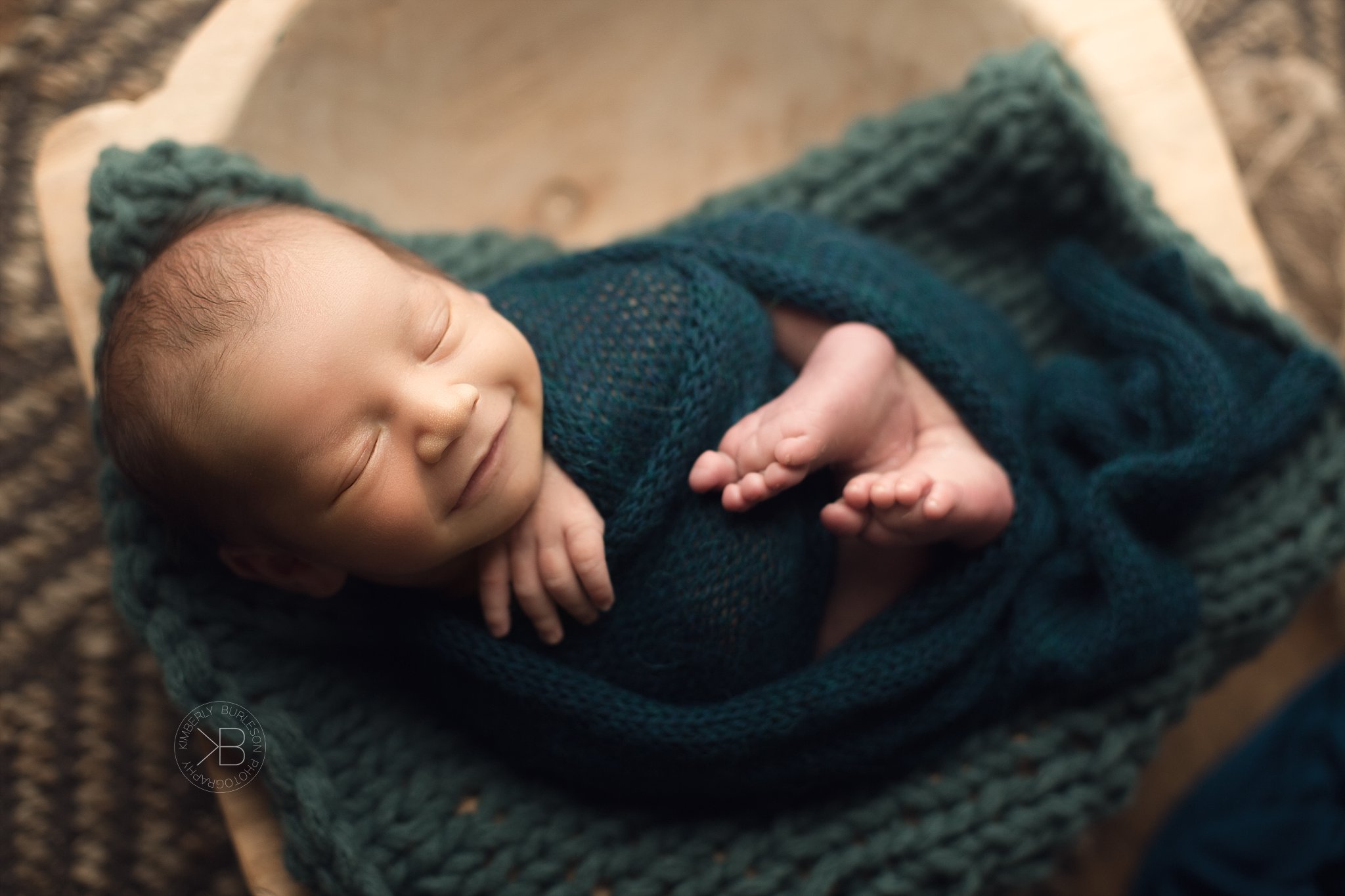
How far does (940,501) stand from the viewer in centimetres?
81

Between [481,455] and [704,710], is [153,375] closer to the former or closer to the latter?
[481,455]

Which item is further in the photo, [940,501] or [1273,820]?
[1273,820]

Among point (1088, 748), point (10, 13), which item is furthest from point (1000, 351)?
point (10, 13)

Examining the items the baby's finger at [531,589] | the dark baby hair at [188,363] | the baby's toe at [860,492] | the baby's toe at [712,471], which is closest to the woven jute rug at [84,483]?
the dark baby hair at [188,363]

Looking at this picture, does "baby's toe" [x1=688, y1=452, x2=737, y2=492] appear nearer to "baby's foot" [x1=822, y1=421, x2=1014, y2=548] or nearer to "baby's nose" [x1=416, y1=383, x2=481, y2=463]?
"baby's foot" [x1=822, y1=421, x2=1014, y2=548]

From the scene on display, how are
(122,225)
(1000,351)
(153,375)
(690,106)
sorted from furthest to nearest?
(690,106), (1000,351), (122,225), (153,375)

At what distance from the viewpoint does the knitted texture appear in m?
0.88

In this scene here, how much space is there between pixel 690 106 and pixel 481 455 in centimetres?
→ 68

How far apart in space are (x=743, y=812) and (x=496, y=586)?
1.08ft

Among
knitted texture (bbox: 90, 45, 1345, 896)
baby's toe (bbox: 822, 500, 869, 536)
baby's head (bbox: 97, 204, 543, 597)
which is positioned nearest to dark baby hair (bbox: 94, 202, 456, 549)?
baby's head (bbox: 97, 204, 543, 597)

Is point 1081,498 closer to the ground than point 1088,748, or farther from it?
farther from it

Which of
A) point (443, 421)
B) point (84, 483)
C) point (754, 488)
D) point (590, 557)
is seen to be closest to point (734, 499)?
point (754, 488)

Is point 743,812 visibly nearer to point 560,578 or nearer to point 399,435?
point 560,578

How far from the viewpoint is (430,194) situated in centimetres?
123
